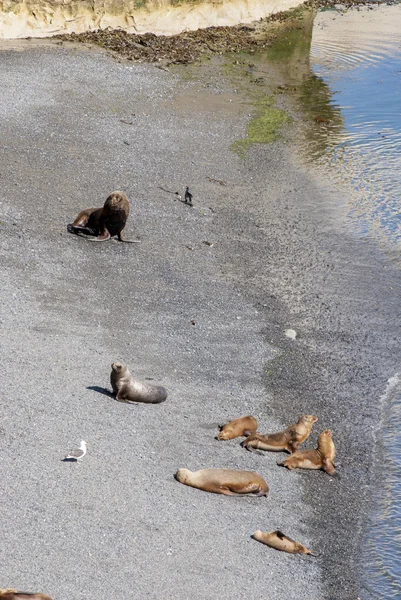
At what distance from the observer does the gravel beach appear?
22.8 ft

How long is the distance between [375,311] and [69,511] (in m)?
6.27

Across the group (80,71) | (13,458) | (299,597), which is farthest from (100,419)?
(80,71)

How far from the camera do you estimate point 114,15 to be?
2475cm

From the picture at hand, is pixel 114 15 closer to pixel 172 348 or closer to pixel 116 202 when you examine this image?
pixel 116 202

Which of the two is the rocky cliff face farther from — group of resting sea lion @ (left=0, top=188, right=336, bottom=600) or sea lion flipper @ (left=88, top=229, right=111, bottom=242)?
group of resting sea lion @ (left=0, top=188, right=336, bottom=600)

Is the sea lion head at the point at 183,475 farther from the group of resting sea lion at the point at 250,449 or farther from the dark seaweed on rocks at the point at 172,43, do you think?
the dark seaweed on rocks at the point at 172,43

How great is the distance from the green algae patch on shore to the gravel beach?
345 mm

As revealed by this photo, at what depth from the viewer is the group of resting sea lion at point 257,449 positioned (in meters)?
7.84

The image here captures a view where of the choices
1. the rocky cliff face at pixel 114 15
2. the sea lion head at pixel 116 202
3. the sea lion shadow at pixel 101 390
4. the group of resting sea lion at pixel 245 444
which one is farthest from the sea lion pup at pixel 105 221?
the rocky cliff face at pixel 114 15

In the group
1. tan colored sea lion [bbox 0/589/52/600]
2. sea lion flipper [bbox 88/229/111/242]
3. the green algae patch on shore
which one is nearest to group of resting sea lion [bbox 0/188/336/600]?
tan colored sea lion [bbox 0/589/52/600]

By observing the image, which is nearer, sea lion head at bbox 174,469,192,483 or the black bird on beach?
sea lion head at bbox 174,469,192,483

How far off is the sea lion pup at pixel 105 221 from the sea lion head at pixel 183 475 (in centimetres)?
556

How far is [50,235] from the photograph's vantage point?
12.6 m

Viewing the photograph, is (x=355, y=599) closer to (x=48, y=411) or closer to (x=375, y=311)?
(x=48, y=411)
